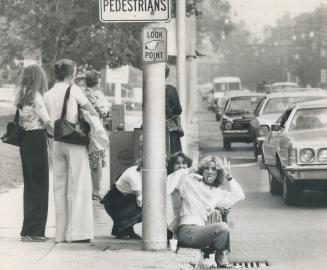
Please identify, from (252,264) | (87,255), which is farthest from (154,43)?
(252,264)

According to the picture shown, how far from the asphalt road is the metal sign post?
0.75 m

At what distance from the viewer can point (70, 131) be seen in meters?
11.2

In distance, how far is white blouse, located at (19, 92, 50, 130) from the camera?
11352 millimetres

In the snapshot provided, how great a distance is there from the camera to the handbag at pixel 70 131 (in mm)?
11188

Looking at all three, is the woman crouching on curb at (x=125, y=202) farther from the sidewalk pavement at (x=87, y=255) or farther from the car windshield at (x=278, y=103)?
the car windshield at (x=278, y=103)

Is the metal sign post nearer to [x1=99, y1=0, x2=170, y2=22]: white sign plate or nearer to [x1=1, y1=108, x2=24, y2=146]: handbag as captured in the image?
[x1=99, y1=0, x2=170, y2=22]: white sign plate

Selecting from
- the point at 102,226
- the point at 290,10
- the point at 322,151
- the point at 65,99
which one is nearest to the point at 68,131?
the point at 65,99

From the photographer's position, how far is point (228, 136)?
105 ft

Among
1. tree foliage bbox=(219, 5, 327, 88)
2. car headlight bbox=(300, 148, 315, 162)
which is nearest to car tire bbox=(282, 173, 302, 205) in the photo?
car headlight bbox=(300, 148, 315, 162)

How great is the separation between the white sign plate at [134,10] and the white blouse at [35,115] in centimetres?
117

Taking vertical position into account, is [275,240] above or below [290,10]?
below

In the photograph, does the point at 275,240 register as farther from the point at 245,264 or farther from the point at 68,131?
the point at 68,131

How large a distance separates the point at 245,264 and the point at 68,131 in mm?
2145

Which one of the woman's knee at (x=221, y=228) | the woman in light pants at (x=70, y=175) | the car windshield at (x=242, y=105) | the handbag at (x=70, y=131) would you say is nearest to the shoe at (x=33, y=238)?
the woman in light pants at (x=70, y=175)
